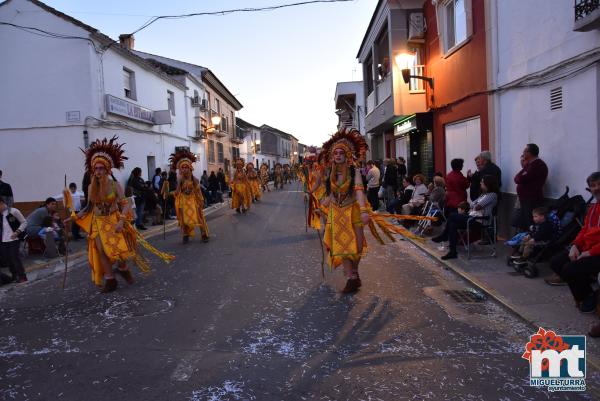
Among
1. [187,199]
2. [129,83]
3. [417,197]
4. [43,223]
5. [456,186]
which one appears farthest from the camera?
[129,83]

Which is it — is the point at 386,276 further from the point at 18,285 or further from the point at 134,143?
the point at 134,143

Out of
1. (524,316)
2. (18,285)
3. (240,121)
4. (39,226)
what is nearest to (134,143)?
(39,226)

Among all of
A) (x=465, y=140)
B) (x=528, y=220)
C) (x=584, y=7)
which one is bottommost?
(x=528, y=220)

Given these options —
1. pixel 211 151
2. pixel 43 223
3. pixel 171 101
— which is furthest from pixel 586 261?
pixel 211 151

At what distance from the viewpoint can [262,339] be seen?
486 centimetres

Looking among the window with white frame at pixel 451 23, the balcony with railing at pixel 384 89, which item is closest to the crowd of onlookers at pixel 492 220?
the window with white frame at pixel 451 23

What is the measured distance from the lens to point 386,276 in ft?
24.5

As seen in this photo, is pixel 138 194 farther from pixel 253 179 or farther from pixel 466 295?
pixel 466 295

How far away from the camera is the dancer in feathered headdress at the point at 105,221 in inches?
273

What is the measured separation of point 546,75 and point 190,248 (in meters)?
7.17

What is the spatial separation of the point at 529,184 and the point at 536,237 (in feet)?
4.52

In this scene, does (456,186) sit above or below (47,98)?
below

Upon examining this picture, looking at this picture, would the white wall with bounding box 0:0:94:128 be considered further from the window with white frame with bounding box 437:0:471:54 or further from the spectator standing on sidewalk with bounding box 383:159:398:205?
the window with white frame with bounding box 437:0:471:54

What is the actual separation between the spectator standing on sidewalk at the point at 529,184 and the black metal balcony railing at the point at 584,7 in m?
1.90
